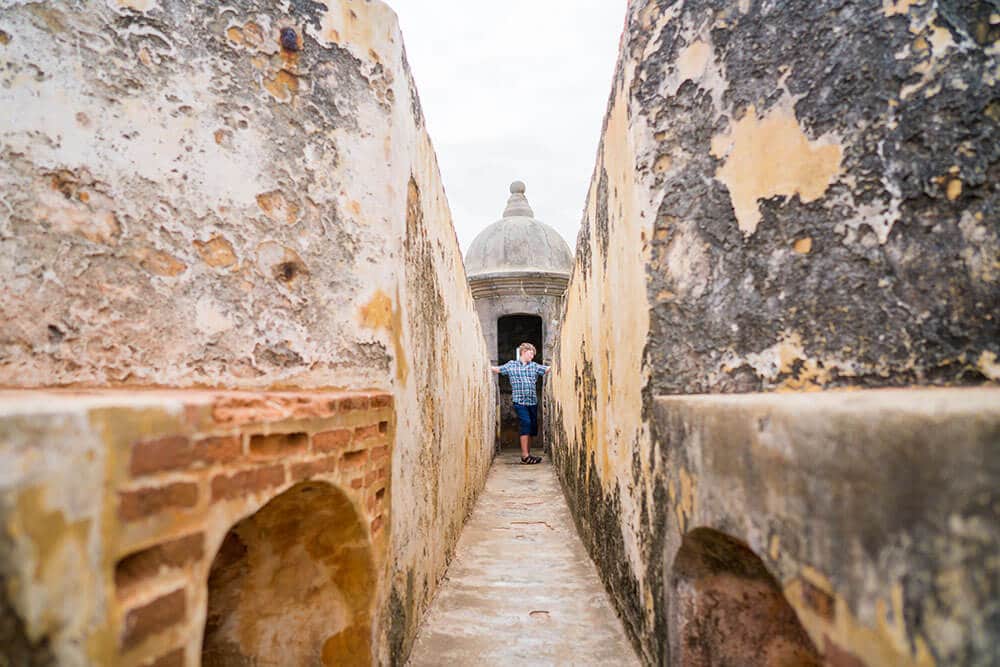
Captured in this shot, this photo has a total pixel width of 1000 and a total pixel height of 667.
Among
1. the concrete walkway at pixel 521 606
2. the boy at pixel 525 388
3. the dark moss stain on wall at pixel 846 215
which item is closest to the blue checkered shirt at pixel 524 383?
the boy at pixel 525 388

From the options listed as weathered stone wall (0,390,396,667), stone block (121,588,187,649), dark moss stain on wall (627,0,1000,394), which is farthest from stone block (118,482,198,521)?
dark moss stain on wall (627,0,1000,394)

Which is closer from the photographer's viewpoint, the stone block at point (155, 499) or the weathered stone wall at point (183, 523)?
the weathered stone wall at point (183, 523)

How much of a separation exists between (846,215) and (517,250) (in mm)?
9557

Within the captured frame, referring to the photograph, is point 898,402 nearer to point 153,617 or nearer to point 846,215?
point 846,215

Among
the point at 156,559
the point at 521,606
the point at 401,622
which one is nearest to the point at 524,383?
the point at 521,606

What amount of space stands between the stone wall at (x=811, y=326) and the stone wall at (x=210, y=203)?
85 centimetres

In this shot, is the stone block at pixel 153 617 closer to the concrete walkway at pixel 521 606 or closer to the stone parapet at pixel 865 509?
Answer: the stone parapet at pixel 865 509

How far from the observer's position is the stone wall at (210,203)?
1.42m

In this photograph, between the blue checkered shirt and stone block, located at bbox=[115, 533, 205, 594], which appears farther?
the blue checkered shirt

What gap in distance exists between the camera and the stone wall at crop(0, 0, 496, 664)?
142cm

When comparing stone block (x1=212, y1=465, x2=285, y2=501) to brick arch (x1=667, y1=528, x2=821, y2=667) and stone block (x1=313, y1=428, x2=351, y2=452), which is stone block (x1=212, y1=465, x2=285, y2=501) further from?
brick arch (x1=667, y1=528, x2=821, y2=667)

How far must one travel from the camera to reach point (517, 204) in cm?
1248

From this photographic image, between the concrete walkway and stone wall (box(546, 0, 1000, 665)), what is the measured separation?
276mm

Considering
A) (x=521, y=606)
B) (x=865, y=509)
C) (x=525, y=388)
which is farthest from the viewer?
(x=525, y=388)
